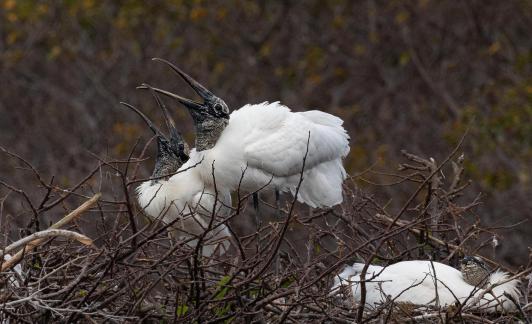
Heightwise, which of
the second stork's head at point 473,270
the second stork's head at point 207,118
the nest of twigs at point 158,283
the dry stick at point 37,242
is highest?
the second stork's head at point 207,118

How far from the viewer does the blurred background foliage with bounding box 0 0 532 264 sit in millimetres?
16859

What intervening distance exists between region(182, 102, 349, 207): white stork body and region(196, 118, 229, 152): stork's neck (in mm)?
36

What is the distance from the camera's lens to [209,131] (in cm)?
816

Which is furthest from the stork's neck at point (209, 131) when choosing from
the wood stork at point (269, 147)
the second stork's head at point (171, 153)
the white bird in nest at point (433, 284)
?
the white bird in nest at point (433, 284)

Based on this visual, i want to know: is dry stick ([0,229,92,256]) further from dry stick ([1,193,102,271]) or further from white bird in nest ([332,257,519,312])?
white bird in nest ([332,257,519,312])

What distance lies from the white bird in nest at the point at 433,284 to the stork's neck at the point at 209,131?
1.34 m

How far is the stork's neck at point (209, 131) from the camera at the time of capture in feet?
26.7

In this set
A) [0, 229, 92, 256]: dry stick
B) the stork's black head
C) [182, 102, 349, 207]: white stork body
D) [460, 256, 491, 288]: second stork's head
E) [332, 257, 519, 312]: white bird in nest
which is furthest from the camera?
[182, 102, 349, 207]: white stork body

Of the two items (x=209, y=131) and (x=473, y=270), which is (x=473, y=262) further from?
(x=209, y=131)

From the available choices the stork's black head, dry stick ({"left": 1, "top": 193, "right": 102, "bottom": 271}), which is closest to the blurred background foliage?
the stork's black head

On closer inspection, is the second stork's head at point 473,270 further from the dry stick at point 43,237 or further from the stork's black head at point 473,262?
the dry stick at point 43,237

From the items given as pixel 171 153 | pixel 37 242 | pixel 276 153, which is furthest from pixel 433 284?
pixel 171 153

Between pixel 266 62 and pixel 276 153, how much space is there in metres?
10.5

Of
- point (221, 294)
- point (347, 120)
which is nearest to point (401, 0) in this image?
point (347, 120)
